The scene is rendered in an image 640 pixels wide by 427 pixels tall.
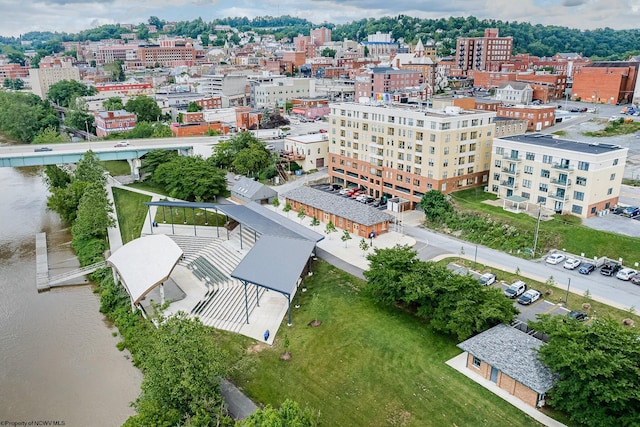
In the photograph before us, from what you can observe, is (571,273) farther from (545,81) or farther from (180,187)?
(545,81)

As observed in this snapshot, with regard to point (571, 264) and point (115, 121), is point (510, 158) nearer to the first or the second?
point (571, 264)

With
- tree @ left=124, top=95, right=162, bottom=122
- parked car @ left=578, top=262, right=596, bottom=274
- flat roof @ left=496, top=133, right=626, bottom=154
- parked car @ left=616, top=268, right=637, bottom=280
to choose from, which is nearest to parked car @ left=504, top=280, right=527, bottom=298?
parked car @ left=578, top=262, right=596, bottom=274

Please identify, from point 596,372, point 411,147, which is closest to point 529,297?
point 596,372

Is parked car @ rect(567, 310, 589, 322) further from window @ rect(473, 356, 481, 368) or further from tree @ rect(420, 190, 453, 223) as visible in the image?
tree @ rect(420, 190, 453, 223)

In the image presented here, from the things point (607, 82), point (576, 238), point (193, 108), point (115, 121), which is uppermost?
point (607, 82)

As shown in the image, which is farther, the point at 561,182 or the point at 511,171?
the point at 511,171

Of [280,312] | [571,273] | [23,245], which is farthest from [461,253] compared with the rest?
[23,245]

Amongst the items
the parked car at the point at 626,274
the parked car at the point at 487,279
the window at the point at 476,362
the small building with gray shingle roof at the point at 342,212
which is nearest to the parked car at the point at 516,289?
the parked car at the point at 487,279
